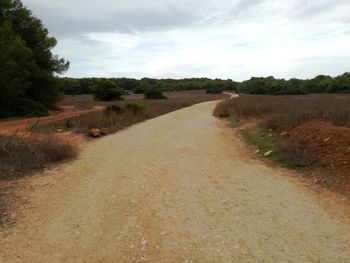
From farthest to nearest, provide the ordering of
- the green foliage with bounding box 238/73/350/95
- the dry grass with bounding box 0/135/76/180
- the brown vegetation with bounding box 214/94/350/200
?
the green foliage with bounding box 238/73/350/95 < the dry grass with bounding box 0/135/76/180 < the brown vegetation with bounding box 214/94/350/200

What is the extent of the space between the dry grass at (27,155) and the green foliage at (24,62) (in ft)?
48.2

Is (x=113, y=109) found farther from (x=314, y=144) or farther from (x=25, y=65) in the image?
(x=314, y=144)

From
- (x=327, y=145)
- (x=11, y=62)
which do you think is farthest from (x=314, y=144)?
(x=11, y=62)

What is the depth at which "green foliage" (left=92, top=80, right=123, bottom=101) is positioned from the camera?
64.9 metres

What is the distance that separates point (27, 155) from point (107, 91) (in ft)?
177

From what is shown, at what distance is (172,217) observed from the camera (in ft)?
22.1

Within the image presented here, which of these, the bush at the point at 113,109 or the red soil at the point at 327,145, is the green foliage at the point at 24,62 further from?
the red soil at the point at 327,145

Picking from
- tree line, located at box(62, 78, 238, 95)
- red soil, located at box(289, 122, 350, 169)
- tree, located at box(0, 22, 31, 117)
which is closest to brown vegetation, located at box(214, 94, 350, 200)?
red soil, located at box(289, 122, 350, 169)

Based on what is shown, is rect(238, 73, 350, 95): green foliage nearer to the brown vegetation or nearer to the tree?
the tree

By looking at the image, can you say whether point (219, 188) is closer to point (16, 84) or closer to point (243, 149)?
point (243, 149)

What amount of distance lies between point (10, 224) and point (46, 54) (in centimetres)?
2946

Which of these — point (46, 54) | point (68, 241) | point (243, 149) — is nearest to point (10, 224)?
point (68, 241)

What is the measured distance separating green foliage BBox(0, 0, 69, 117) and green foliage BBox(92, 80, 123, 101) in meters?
27.5

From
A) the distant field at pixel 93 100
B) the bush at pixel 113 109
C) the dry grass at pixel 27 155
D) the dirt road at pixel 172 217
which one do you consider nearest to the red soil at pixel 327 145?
the dirt road at pixel 172 217
